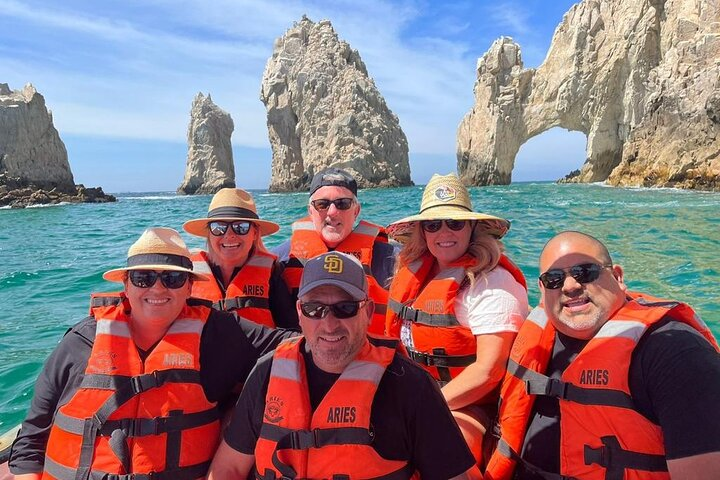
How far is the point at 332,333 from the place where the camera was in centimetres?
205

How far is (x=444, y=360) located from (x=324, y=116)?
222ft

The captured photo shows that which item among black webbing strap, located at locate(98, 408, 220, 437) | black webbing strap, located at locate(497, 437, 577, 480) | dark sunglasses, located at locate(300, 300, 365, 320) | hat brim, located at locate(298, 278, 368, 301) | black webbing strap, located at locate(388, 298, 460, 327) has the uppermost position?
hat brim, located at locate(298, 278, 368, 301)

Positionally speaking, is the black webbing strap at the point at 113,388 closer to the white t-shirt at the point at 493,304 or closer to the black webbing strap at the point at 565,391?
the white t-shirt at the point at 493,304

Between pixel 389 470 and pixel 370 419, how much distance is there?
8.6 inches

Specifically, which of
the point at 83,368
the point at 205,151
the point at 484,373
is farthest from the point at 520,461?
the point at 205,151

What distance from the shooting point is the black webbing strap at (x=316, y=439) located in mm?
1942

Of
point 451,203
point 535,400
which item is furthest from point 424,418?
point 451,203

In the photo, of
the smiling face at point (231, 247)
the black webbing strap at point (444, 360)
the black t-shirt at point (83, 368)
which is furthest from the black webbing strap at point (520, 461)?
the smiling face at point (231, 247)

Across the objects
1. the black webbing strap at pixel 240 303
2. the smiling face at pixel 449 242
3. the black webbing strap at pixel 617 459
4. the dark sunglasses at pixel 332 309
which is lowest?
the black webbing strap at pixel 617 459

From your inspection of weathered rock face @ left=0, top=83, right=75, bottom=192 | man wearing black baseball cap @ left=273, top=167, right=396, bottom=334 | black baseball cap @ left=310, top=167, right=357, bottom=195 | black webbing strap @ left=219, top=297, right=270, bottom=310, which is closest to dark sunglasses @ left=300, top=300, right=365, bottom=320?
black webbing strap @ left=219, top=297, right=270, bottom=310

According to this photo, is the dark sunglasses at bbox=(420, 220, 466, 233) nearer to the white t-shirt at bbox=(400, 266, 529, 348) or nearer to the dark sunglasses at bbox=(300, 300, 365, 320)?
the white t-shirt at bbox=(400, 266, 529, 348)

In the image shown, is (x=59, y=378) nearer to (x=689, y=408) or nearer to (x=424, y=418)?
(x=424, y=418)

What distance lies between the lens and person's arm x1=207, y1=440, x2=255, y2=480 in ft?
7.16

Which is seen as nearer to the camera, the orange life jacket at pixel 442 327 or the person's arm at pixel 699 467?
the person's arm at pixel 699 467
